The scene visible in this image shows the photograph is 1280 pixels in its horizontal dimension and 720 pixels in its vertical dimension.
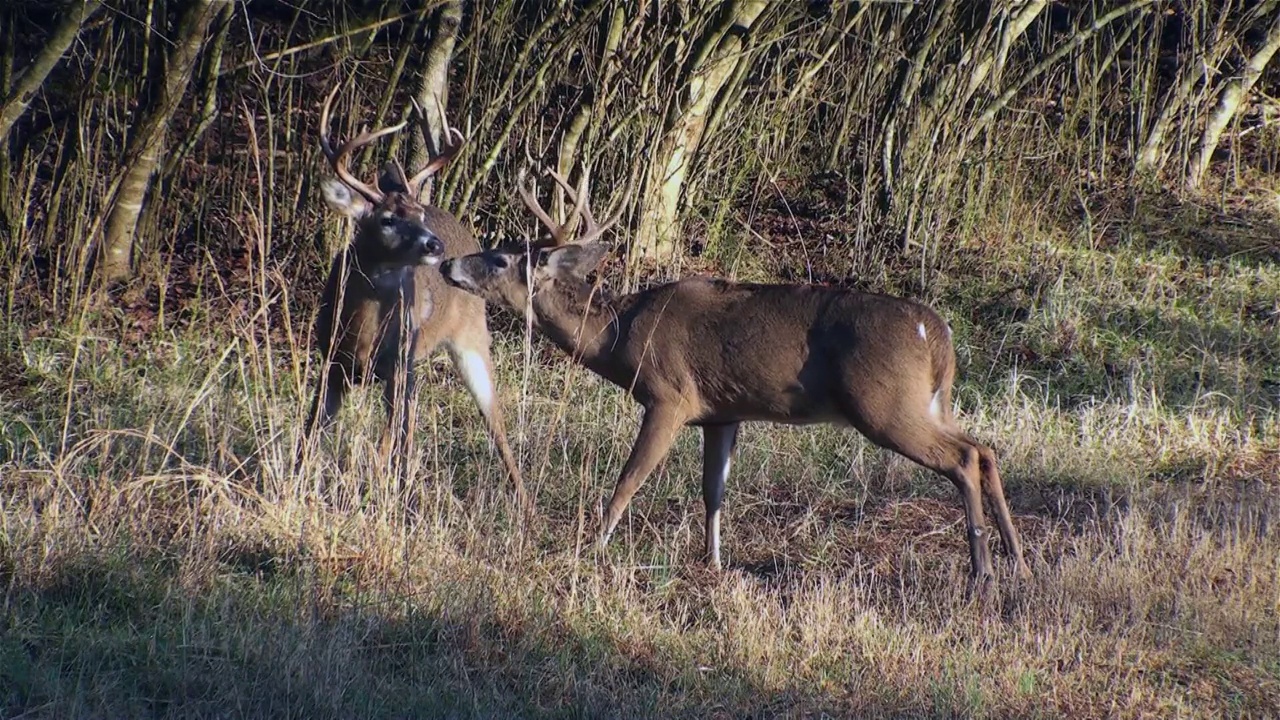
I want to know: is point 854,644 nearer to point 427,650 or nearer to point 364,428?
point 427,650

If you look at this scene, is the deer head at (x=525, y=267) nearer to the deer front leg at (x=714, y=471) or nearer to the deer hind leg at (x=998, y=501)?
the deer front leg at (x=714, y=471)

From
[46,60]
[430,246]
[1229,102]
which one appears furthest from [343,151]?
[1229,102]

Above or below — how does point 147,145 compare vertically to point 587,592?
above

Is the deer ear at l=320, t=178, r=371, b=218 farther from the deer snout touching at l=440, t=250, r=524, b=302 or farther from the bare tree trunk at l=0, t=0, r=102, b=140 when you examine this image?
the bare tree trunk at l=0, t=0, r=102, b=140

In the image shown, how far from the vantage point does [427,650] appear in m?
5.23

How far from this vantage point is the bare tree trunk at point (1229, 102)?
41.3 ft

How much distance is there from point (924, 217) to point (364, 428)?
584 cm

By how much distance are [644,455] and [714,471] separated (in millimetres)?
436

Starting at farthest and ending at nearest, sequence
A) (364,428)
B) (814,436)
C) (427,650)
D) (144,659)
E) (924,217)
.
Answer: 1. (924,217)
2. (814,436)
3. (364,428)
4. (427,650)
5. (144,659)

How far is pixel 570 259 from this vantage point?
7.41 metres

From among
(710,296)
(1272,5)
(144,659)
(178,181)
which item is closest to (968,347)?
(710,296)

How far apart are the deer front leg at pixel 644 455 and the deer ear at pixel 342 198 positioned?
2302 mm

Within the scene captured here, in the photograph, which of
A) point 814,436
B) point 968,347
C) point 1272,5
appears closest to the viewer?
point 814,436

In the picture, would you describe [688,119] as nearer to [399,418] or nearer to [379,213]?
[379,213]
